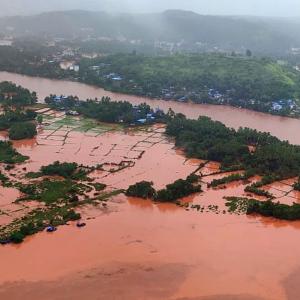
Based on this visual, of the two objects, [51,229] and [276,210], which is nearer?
[51,229]

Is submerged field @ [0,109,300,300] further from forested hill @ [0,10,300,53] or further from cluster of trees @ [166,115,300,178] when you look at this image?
forested hill @ [0,10,300,53]

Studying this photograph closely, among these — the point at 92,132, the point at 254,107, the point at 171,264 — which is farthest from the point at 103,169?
the point at 254,107

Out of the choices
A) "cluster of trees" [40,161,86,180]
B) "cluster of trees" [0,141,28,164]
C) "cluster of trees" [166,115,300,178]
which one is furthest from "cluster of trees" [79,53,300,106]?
"cluster of trees" [40,161,86,180]

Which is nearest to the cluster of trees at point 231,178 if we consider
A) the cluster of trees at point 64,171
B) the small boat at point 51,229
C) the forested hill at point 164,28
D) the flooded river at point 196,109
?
the cluster of trees at point 64,171

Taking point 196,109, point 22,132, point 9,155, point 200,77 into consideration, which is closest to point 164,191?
point 9,155

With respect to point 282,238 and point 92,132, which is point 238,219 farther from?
point 92,132

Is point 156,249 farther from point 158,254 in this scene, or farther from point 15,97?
point 15,97
